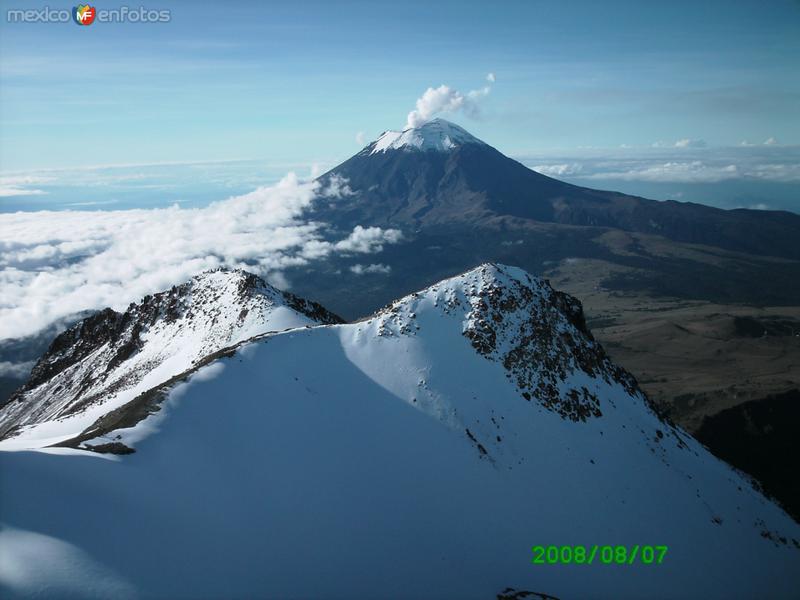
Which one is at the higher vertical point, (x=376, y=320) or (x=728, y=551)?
(x=376, y=320)

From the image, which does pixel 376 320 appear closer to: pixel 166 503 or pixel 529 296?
pixel 529 296

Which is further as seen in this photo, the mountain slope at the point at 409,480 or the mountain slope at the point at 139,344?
the mountain slope at the point at 139,344

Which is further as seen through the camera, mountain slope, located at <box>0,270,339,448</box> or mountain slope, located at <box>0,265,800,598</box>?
mountain slope, located at <box>0,270,339,448</box>

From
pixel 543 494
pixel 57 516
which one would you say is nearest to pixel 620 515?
pixel 543 494

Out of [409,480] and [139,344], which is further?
[139,344]
